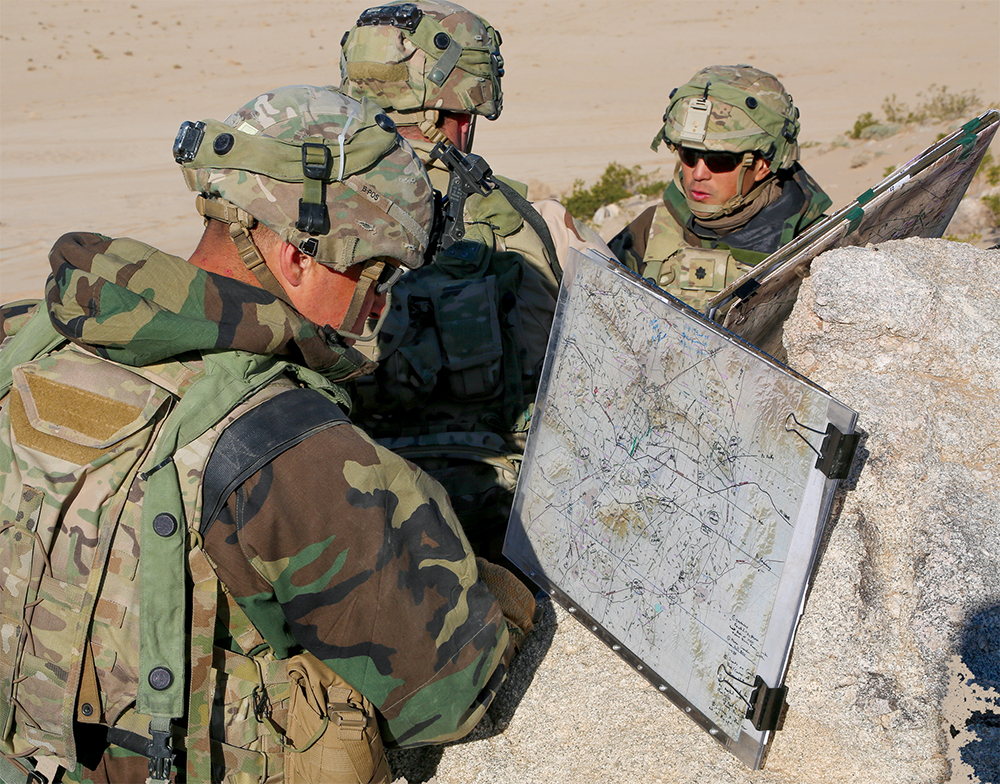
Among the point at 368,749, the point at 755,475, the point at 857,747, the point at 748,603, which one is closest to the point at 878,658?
the point at 857,747

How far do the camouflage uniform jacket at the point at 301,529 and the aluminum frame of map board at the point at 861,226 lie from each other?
1.17m

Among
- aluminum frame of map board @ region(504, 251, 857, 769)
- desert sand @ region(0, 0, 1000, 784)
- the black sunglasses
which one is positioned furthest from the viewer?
desert sand @ region(0, 0, 1000, 784)

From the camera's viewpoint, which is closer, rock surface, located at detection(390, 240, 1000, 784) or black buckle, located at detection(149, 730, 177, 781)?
black buckle, located at detection(149, 730, 177, 781)

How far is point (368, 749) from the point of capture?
1810 millimetres

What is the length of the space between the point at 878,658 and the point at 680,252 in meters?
2.30

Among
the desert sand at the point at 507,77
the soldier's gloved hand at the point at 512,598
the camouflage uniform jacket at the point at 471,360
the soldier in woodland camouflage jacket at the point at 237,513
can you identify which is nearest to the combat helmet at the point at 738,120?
the camouflage uniform jacket at the point at 471,360

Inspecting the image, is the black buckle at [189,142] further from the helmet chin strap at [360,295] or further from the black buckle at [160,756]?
the black buckle at [160,756]

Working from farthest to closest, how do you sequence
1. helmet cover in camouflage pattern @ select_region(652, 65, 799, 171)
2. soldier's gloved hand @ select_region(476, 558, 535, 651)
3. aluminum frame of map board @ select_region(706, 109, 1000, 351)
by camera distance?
1. helmet cover in camouflage pattern @ select_region(652, 65, 799, 171)
2. aluminum frame of map board @ select_region(706, 109, 1000, 351)
3. soldier's gloved hand @ select_region(476, 558, 535, 651)

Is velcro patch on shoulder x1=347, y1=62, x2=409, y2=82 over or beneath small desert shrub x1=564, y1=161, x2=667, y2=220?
over

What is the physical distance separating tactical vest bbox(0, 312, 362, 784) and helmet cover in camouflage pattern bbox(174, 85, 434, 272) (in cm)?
31

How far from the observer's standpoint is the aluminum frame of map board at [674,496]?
1764 mm

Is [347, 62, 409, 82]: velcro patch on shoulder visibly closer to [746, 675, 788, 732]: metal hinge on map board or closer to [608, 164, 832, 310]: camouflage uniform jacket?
[608, 164, 832, 310]: camouflage uniform jacket

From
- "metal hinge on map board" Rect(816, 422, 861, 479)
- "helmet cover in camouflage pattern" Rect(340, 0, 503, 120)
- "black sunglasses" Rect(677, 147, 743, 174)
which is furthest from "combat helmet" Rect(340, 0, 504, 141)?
"metal hinge on map board" Rect(816, 422, 861, 479)

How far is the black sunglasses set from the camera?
387 cm
